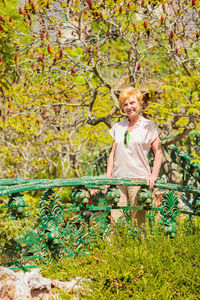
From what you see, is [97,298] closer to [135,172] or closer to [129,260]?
[129,260]

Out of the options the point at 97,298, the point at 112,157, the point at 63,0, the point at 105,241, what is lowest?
the point at 97,298

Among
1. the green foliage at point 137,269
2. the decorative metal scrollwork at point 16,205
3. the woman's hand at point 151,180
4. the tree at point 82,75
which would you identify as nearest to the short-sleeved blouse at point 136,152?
the woman's hand at point 151,180

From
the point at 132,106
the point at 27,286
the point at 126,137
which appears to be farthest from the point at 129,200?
the point at 27,286

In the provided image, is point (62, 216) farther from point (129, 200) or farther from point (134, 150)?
point (134, 150)

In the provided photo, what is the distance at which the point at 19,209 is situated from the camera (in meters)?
3.15

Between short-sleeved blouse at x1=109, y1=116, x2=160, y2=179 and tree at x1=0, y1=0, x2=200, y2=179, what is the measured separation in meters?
1.23

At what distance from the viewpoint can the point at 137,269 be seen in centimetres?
312

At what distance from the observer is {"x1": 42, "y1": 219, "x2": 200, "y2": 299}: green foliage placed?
292 centimetres

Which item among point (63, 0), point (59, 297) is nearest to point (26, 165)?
point (63, 0)

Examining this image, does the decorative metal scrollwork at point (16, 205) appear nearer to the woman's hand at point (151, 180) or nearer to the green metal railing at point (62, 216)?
the green metal railing at point (62, 216)

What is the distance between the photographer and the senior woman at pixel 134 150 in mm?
4059

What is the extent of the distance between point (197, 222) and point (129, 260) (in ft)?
3.85

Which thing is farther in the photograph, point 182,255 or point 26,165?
point 26,165

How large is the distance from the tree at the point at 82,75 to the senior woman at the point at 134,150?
1.18 m
